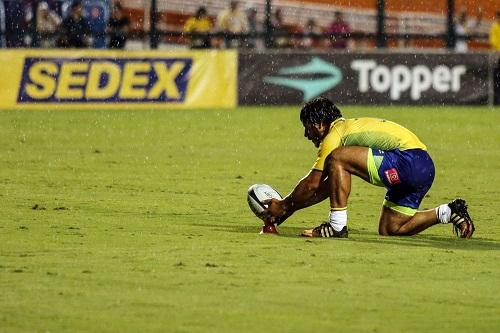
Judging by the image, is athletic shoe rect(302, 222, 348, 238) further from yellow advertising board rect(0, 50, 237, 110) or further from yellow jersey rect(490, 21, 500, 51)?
yellow jersey rect(490, 21, 500, 51)

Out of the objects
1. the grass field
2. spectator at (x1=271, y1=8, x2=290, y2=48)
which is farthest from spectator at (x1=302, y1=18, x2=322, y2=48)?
the grass field

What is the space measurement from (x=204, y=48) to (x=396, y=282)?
20.0 m

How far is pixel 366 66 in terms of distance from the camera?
28.5 m

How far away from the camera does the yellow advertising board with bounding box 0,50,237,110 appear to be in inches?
1059

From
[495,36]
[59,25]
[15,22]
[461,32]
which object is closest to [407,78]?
[461,32]

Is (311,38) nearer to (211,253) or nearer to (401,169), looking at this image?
(401,169)

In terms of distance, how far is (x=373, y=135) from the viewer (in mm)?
11531

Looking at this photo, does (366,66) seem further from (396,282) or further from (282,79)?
(396,282)

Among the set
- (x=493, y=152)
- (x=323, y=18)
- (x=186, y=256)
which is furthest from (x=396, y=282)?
(x=323, y=18)

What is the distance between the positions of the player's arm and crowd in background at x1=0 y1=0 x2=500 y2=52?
16.5 meters

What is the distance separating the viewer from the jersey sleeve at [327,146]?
1140 centimetres

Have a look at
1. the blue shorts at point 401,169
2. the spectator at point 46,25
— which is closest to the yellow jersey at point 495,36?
the spectator at point 46,25

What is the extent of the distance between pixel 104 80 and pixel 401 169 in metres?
16.4

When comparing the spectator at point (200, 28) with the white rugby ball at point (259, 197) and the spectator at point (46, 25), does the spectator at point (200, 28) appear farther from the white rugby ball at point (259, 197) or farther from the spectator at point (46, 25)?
the white rugby ball at point (259, 197)
